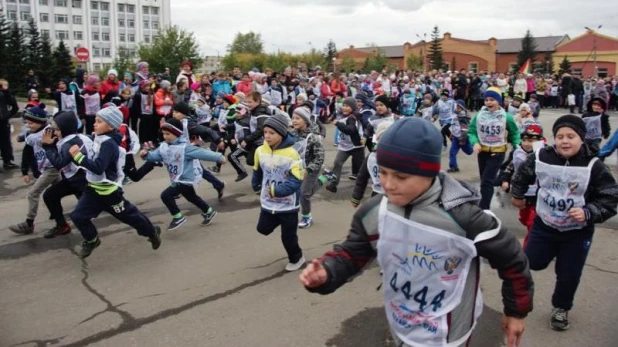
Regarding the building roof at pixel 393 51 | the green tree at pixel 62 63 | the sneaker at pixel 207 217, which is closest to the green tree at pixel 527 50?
the building roof at pixel 393 51

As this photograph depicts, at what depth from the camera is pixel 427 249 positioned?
2270mm

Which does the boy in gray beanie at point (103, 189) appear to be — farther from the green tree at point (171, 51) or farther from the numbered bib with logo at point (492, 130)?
the green tree at point (171, 51)

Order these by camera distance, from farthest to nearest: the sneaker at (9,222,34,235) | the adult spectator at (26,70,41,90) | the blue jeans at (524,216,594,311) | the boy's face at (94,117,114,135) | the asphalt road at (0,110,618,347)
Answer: the adult spectator at (26,70,41,90) → the sneaker at (9,222,34,235) → the boy's face at (94,117,114,135) → the asphalt road at (0,110,618,347) → the blue jeans at (524,216,594,311)

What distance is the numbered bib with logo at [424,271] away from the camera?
226 cm

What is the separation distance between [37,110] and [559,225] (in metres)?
6.47

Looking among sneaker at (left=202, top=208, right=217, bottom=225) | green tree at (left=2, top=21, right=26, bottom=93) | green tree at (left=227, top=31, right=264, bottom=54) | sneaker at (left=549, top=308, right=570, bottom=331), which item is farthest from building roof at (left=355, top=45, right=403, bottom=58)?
sneaker at (left=549, top=308, right=570, bottom=331)

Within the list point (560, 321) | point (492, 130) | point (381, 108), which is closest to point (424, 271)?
point (560, 321)

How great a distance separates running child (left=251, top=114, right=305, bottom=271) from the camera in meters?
5.23

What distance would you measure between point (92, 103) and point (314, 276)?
41.7ft

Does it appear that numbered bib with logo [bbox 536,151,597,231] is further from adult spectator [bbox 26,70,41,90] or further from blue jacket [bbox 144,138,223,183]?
adult spectator [bbox 26,70,41,90]

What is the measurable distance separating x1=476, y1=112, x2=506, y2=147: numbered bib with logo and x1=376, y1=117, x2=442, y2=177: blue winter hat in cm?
528

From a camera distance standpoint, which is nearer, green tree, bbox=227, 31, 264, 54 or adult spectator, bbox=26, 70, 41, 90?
adult spectator, bbox=26, 70, 41, 90

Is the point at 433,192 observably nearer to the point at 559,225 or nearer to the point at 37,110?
the point at 559,225

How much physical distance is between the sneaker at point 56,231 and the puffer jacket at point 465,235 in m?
5.30
